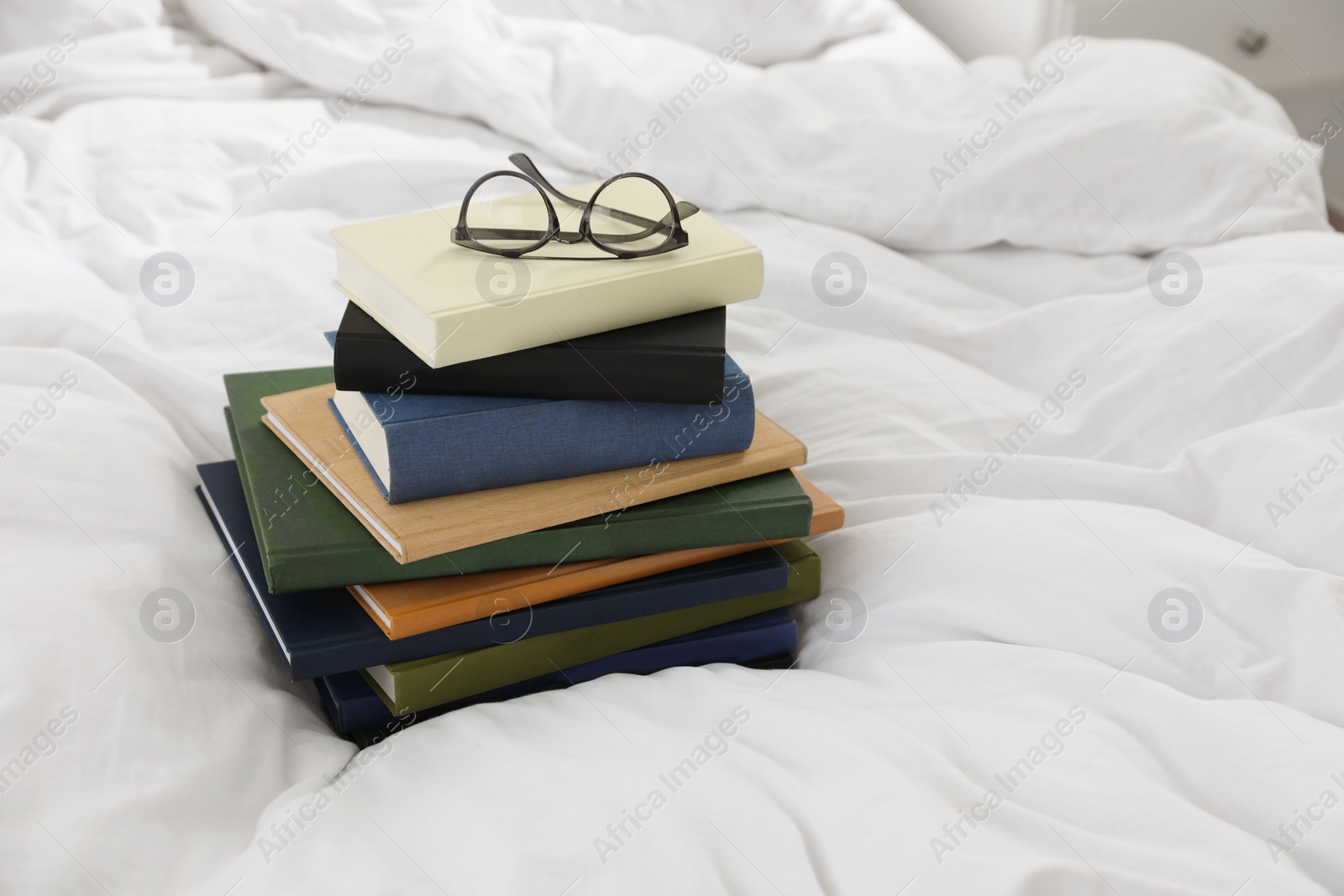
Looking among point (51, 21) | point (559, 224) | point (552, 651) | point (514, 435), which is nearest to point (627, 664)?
point (552, 651)

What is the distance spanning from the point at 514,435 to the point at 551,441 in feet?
0.07

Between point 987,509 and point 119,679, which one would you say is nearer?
point 119,679

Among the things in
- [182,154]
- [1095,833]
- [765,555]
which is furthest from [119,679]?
[182,154]

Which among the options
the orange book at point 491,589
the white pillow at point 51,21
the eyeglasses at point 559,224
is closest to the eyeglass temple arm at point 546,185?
the eyeglasses at point 559,224

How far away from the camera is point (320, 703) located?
2.19ft

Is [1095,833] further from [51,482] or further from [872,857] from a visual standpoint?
[51,482]

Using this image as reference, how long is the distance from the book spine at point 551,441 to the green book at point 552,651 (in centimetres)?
9

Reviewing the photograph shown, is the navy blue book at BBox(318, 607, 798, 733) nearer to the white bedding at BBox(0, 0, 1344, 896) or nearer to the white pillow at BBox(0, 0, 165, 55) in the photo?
the white bedding at BBox(0, 0, 1344, 896)

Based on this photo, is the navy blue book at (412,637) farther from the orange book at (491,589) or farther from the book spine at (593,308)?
the book spine at (593,308)

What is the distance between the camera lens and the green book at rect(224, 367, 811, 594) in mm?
585

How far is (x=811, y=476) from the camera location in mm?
811

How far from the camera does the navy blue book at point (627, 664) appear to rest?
0.62m

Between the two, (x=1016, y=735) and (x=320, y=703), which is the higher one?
(x=1016, y=735)

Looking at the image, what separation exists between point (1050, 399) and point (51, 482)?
29.6 inches
